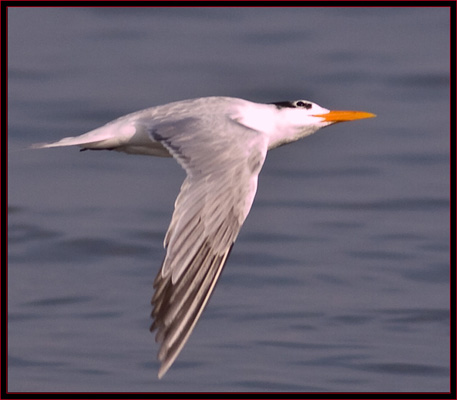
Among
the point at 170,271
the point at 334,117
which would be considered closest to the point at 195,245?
the point at 170,271

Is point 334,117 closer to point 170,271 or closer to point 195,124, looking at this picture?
point 195,124

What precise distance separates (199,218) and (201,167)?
0.44 metres

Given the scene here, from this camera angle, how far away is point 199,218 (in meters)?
8.53

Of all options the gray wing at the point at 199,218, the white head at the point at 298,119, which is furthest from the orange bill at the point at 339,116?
the gray wing at the point at 199,218

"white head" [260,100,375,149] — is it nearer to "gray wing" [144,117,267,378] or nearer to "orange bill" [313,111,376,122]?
"orange bill" [313,111,376,122]

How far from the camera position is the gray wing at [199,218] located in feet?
27.2

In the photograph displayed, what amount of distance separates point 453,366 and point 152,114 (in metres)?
3.16

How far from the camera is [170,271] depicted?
328 inches

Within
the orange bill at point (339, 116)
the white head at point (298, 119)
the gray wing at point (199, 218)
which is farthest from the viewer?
the orange bill at point (339, 116)

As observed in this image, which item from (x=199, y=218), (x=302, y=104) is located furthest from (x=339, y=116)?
(x=199, y=218)

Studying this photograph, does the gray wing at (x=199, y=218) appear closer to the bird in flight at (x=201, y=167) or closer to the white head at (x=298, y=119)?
the bird in flight at (x=201, y=167)

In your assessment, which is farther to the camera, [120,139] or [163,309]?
[120,139]

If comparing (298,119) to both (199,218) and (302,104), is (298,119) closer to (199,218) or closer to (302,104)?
(302,104)

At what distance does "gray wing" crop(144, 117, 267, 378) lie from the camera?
8.29 m
